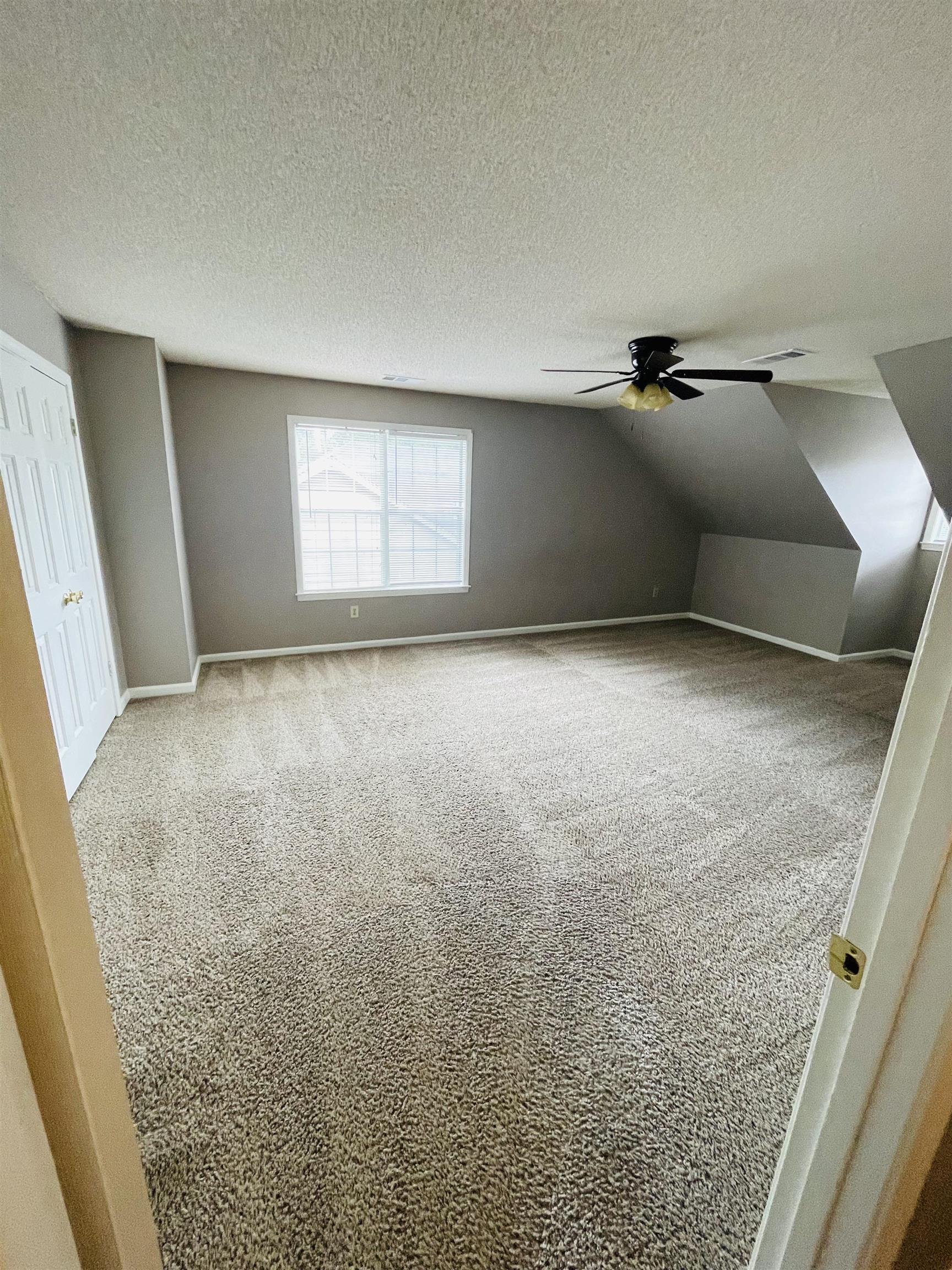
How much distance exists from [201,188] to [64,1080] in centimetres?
217

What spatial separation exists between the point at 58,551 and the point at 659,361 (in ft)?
10.9

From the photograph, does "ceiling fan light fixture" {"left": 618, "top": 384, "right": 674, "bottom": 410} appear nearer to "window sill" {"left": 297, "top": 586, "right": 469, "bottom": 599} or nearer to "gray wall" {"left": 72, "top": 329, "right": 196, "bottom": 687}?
"window sill" {"left": 297, "top": 586, "right": 469, "bottom": 599}

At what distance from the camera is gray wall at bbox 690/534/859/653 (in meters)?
4.84

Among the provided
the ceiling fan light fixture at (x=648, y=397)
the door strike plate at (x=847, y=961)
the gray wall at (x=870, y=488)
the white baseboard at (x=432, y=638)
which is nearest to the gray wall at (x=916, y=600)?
the gray wall at (x=870, y=488)

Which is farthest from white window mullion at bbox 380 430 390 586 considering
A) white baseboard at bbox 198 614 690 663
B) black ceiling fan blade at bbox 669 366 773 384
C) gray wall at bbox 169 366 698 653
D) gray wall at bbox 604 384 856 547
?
black ceiling fan blade at bbox 669 366 773 384

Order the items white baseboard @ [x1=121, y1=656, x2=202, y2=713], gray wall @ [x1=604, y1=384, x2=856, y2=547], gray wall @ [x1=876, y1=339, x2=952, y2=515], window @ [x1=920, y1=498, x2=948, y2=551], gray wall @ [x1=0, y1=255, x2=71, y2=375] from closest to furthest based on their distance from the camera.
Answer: gray wall @ [x1=0, y1=255, x2=71, y2=375] → gray wall @ [x1=876, y1=339, x2=952, y2=515] → white baseboard @ [x1=121, y1=656, x2=202, y2=713] → gray wall @ [x1=604, y1=384, x2=856, y2=547] → window @ [x1=920, y1=498, x2=948, y2=551]

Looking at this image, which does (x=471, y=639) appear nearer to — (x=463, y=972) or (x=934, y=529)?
(x=463, y=972)

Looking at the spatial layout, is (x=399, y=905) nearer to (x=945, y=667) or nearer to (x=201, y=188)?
(x=945, y=667)

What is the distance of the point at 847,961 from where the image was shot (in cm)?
60

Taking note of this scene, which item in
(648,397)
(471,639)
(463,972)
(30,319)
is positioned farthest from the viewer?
(471,639)

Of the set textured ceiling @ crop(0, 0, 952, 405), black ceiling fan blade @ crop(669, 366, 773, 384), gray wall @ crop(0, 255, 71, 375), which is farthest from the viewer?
black ceiling fan blade @ crop(669, 366, 773, 384)

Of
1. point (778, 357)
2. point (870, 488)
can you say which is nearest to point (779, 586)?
point (870, 488)

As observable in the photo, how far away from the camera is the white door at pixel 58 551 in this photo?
2.14 meters

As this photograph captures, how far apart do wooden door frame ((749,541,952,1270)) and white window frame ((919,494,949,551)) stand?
5.81 metres
